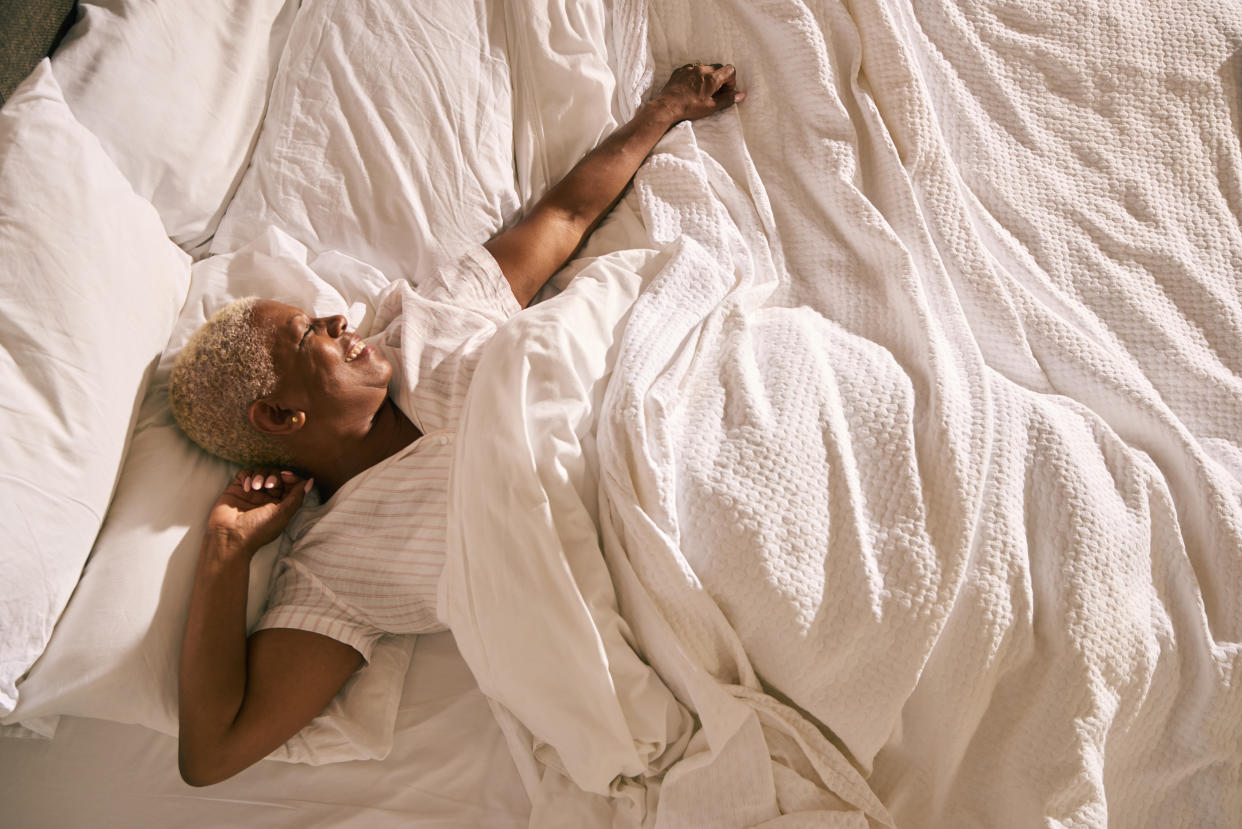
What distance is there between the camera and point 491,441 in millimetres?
975

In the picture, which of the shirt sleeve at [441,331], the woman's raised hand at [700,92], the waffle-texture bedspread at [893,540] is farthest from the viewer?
the woman's raised hand at [700,92]

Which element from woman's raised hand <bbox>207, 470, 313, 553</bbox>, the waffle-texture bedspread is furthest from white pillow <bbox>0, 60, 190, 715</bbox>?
the waffle-texture bedspread

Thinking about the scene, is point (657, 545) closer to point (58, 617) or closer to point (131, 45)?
point (58, 617)

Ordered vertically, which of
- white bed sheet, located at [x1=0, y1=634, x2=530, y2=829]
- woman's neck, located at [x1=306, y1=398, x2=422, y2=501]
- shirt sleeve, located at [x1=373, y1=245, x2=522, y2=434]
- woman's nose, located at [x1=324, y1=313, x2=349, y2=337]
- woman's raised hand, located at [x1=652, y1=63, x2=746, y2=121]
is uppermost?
woman's raised hand, located at [x1=652, y1=63, x2=746, y2=121]

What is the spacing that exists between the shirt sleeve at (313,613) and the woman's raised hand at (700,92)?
38.7 inches

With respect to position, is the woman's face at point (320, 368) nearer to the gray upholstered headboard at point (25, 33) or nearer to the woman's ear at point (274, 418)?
the woman's ear at point (274, 418)

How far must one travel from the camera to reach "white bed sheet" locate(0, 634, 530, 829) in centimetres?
100

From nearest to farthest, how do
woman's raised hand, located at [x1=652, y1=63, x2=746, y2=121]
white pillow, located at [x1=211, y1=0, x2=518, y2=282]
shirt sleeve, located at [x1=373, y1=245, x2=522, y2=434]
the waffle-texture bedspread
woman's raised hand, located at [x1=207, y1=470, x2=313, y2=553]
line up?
1. the waffle-texture bedspread
2. woman's raised hand, located at [x1=207, y1=470, x2=313, y2=553]
3. shirt sleeve, located at [x1=373, y1=245, x2=522, y2=434]
4. white pillow, located at [x1=211, y1=0, x2=518, y2=282]
5. woman's raised hand, located at [x1=652, y1=63, x2=746, y2=121]

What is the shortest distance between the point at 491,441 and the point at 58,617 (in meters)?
0.56

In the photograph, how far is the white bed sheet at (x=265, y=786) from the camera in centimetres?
100

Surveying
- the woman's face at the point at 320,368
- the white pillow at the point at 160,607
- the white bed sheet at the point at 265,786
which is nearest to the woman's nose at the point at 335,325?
the woman's face at the point at 320,368

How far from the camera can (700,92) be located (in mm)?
1450

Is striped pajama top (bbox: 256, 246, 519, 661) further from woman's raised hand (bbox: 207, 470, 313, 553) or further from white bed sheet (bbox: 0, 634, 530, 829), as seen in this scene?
white bed sheet (bbox: 0, 634, 530, 829)

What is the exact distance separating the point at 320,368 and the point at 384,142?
1.54 ft
